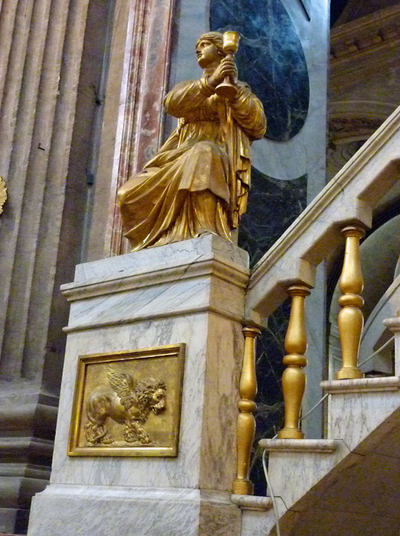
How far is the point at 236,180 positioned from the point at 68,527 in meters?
1.75

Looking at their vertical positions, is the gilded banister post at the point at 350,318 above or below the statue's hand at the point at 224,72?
below

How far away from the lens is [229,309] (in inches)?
138

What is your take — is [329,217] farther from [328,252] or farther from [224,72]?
[224,72]

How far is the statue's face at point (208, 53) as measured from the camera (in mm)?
4035

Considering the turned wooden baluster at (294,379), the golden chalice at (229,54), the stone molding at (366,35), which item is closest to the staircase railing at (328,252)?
the turned wooden baluster at (294,379)

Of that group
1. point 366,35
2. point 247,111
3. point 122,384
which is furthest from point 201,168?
point 366,35

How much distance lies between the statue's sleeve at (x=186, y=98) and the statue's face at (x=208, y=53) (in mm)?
103

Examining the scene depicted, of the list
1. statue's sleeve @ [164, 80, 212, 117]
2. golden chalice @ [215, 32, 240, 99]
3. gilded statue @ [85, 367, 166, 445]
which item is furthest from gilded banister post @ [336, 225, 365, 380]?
statue's sleeve @ [164, 80, 212, 117]

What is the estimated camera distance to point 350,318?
317cm

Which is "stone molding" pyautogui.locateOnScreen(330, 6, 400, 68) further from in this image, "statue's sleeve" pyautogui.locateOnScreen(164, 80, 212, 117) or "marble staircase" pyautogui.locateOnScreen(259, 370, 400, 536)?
"marble staircase" pyautogui.locateOnScreen(259, 370, 400, 536)

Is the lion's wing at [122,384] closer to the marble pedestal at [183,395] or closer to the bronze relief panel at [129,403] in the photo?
the bronze relief panel at [129,403]

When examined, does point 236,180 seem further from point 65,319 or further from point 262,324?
point 65,319

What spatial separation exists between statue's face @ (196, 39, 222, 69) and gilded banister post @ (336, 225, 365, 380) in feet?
4.40

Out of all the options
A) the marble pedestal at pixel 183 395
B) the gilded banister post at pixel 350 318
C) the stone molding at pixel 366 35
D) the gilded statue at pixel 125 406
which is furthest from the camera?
the stone molding at pixel 366 35
